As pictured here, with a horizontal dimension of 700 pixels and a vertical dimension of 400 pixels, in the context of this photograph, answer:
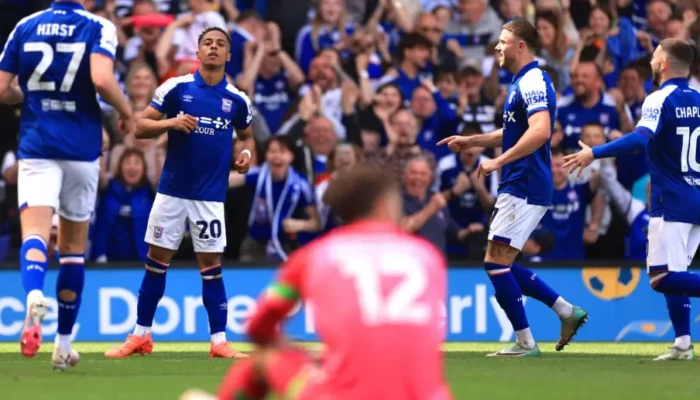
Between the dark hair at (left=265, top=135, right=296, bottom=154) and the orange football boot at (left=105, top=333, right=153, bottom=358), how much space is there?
14.5ft

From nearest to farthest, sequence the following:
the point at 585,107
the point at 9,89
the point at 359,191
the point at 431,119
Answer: the point at 359,191
the point at 9,89
the point at 585,107
the point at 431,119

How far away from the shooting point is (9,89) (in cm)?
937

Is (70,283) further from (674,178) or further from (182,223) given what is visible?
(674,178)

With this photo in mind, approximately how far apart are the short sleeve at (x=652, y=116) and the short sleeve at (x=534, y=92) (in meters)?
0.74

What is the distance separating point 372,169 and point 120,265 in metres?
10.6

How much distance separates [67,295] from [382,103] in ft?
25.0

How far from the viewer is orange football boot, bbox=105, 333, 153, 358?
423 inches

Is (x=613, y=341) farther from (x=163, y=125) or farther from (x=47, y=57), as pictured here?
(x=47, y=57)

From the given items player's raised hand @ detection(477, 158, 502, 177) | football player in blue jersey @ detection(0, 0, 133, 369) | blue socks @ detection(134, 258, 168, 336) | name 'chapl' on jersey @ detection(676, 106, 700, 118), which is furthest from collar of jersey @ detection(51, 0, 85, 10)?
name 'chapl' on jersey @ detection(676, 106, 700, 118)

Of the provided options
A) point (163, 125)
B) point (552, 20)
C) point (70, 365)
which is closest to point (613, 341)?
point (552, 20)

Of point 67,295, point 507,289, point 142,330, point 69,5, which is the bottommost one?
point 142,330

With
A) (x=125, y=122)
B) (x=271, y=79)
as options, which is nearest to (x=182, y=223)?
(x=125, y=122)

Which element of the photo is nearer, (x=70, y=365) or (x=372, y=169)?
(x=372, y=169)

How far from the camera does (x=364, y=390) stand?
14.7 feet
